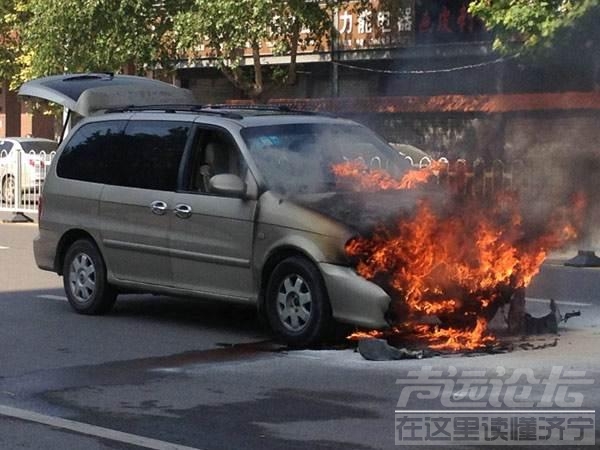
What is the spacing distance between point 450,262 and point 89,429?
3.42m

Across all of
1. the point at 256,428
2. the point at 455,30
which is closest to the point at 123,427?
the point at 256,428

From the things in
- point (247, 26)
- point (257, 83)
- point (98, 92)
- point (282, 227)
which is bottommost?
point (282, 227)

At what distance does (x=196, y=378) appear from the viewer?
888 cm

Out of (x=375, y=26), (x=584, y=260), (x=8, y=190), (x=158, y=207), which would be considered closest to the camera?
(x=158, y=207)

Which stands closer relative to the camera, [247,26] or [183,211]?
[183,211]

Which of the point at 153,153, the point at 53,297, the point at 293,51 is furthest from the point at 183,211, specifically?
the point at 293,51

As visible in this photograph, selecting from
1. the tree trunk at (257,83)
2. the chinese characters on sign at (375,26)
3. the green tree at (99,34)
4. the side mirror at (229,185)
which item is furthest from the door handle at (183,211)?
the tree trunk at (257,83)

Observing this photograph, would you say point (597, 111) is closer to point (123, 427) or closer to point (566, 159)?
point (566, 159)

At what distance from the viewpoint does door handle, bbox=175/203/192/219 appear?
1075 centimetres

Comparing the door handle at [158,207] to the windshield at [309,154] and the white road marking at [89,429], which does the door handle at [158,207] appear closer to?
the windshield at [309,154]

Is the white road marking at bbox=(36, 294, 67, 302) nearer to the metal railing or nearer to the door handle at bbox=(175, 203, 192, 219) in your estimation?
the door handle at bbox=(175, 203, 192, 219)

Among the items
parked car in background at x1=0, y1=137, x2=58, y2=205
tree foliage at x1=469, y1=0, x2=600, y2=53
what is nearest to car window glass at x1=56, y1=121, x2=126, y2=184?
tree foliage at x1=469, y1=0, x2=600, y2=53

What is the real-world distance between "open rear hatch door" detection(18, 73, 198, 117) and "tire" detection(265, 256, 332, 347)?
6903 millimetres

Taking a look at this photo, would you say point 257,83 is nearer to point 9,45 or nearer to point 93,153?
point 9,45
